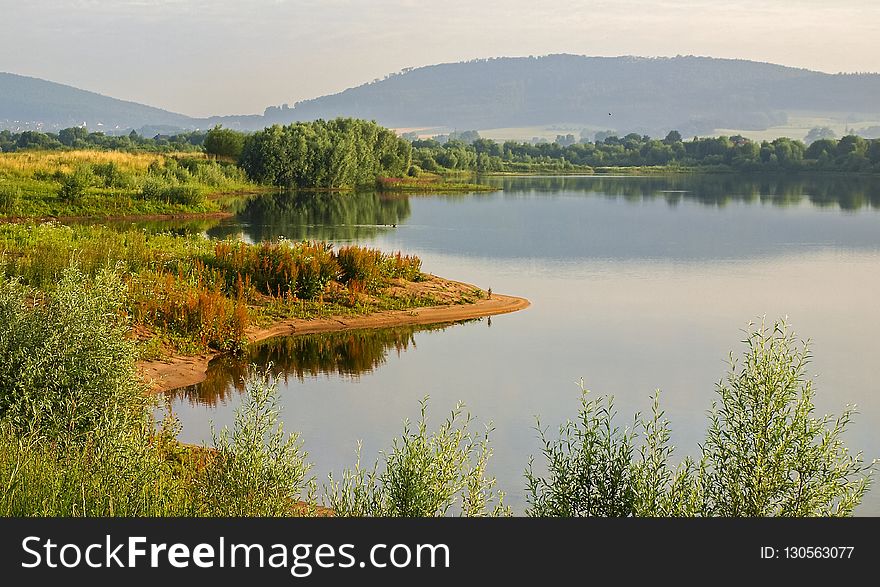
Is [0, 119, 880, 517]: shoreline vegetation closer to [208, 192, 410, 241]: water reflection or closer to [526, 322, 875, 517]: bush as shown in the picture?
[526, 322, 875, 517]: bush

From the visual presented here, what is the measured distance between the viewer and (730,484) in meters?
8.05

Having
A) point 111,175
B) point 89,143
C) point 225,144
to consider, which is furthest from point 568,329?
point 89,143

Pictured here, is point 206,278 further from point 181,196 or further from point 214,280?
point 181,196

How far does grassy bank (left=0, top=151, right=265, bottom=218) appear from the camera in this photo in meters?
41.5

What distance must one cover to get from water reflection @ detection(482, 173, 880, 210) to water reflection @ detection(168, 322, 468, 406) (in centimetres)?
4470

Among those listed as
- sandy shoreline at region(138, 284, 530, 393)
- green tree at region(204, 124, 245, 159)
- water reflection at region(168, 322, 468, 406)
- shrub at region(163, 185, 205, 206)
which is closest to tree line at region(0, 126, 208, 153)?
green tree at region(204, 124, 245, 159)

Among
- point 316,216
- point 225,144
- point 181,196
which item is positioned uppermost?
point 225,144

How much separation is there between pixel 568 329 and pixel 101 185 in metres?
32.5

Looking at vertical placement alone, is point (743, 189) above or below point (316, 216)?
below

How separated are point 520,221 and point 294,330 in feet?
93.9

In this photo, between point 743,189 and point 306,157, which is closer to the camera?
point 306,157

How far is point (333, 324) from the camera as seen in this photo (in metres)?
20.8

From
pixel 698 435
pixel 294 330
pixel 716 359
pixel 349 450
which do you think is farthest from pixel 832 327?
pixel 349 450

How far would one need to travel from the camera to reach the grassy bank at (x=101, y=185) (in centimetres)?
4147
